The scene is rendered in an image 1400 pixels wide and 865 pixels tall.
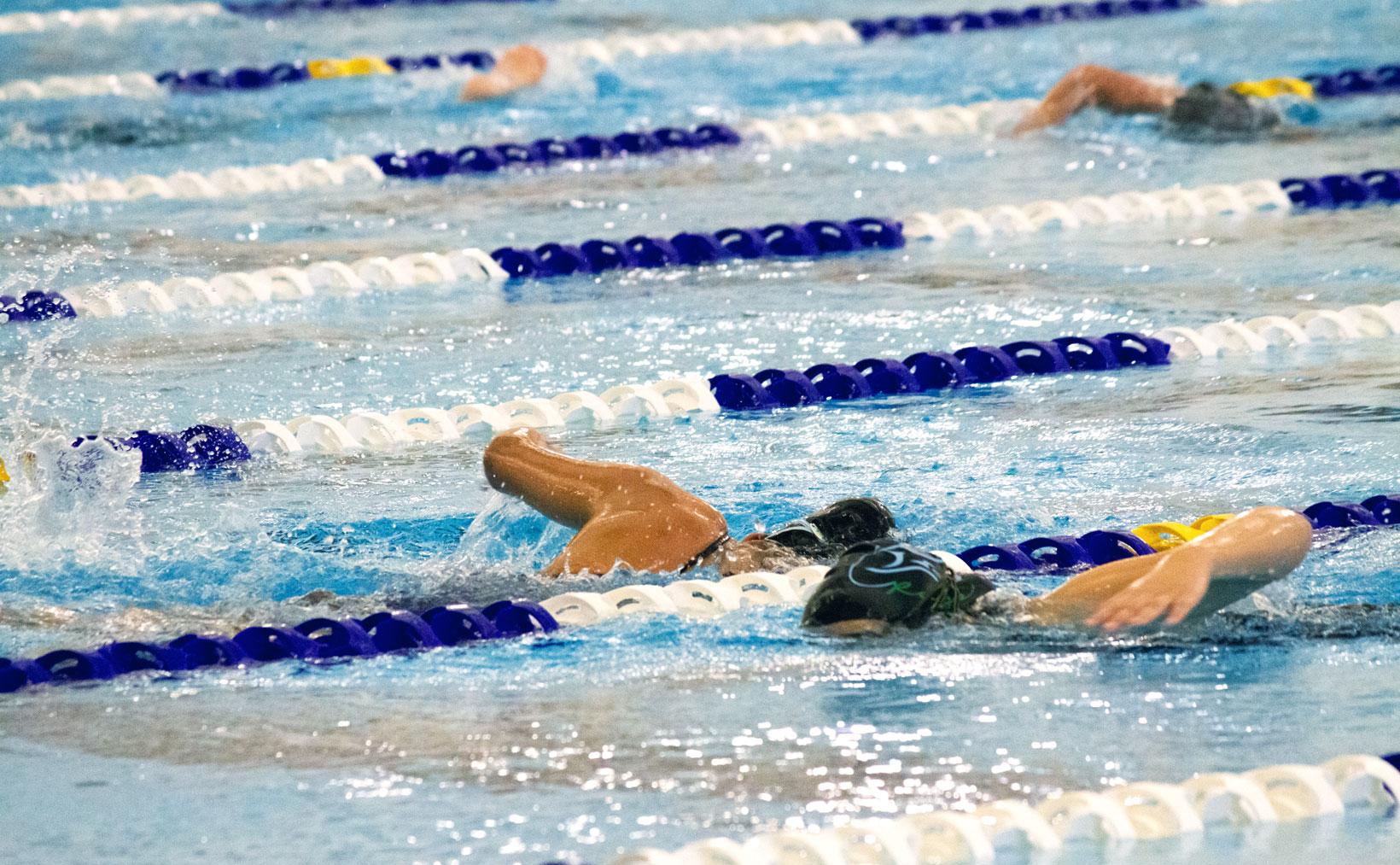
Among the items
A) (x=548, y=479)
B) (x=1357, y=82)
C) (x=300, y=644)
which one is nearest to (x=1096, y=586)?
(x=548, y=479)

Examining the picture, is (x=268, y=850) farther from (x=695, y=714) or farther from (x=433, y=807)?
(x=695, y=714)

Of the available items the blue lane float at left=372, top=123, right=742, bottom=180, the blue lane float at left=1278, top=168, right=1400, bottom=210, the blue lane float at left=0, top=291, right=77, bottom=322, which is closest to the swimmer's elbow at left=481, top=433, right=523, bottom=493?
the blue lane float at left=0, top=291, right=77, bottom=322

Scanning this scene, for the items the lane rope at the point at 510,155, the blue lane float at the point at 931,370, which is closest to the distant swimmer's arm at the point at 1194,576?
the blue lane float at the point at 931,370

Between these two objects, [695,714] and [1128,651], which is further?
[1128,651]

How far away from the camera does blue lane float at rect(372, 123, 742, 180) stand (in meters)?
9.05

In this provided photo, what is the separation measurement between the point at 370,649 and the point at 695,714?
69cm

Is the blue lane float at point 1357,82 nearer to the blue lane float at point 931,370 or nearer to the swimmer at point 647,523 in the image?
the blue lane float at point 931,370

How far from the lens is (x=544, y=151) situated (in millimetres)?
9234

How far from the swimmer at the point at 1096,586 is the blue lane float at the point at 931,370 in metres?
1.87

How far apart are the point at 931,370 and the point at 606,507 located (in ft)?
6.27

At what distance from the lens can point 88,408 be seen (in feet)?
18.2

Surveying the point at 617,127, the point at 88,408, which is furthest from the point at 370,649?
the point at 617,127

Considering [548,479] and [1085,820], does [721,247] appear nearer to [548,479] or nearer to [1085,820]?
[548,479]

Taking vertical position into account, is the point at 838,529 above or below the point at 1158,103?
below
